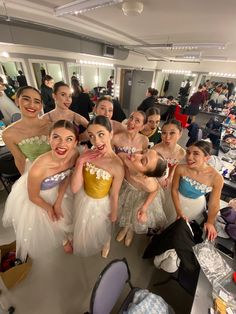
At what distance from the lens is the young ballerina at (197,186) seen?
1.64 m

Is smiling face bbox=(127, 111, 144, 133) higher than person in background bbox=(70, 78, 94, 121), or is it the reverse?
smiling face bbox=(127, 111, 144, 133)

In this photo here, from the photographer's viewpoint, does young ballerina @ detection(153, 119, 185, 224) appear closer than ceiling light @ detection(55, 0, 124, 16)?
No

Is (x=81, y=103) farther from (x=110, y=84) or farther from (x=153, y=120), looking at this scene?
(x=110, y=84)

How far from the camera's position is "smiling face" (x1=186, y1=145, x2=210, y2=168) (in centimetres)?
163

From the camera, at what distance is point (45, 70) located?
195 inches

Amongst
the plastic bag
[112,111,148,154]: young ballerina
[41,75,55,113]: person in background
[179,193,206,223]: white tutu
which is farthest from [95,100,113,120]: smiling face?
[41,75,55,113]: person in background

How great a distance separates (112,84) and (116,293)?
7438mm

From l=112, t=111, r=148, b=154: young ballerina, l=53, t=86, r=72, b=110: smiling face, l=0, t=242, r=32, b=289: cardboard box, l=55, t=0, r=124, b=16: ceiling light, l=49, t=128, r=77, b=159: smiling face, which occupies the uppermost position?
l=55, t=0, r=124, b=16: ceiling light

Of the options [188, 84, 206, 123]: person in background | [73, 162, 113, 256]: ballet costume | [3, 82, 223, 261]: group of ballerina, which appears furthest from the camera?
[188, 84, 206, 123]: person in background

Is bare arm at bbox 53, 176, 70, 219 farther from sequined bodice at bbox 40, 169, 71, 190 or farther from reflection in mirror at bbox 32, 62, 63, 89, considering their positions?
reflection in mirror at bbox 32, 62, 63, 89

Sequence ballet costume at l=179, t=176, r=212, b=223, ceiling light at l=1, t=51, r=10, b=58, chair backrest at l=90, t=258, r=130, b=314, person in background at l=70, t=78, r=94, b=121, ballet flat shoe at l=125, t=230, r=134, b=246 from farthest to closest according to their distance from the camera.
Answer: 1. ceiling light at l=1, t=51, r=10, b=58
2. person in background at l=70, t=78, r=94, b=121
3. ballet flat shoe at l=125, t=230, r=134, b=246
4. ballet costume at l=179, t=176, r=212, b=223
5. chair backrest at l=90, t=258, r=130, b=314

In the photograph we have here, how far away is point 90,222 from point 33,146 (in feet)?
3.40

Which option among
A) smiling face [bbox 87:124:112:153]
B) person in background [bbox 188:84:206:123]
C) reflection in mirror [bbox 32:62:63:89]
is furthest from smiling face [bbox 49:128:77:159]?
person in background [bbox 188:84:206:123]

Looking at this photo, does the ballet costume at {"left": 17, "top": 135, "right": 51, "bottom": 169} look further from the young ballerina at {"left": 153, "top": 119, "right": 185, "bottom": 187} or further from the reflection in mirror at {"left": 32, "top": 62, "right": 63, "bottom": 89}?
the reflection in mirror at {"left": 32, "top": 62, "right": 63, "bottom": 89}
